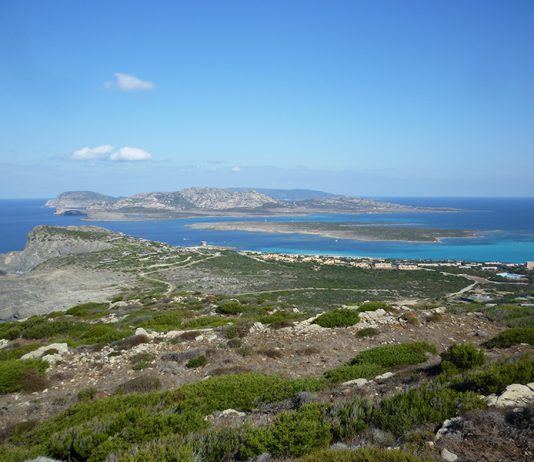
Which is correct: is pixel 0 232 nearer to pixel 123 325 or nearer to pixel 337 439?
pixel 123 325

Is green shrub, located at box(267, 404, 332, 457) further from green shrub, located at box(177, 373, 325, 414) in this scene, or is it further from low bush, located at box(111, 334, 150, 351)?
low bush, located at box(111, 334, 150, 351)

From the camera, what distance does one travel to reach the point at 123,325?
72.2 feet

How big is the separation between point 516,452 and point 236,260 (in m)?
79.3

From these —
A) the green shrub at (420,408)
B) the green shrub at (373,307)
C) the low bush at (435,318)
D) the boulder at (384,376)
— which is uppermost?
the green shrub at (420,408)

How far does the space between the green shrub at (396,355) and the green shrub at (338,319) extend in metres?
4.03

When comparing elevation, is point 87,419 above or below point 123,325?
above

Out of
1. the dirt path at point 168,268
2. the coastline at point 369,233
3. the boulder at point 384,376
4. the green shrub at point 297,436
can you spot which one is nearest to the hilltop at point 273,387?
the green shrub at point 297,436

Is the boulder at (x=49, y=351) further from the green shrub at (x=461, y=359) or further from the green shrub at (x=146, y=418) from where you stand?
the green shrub at (x=461, y=359)

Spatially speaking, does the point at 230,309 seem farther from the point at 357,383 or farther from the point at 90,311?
the point at 357,383

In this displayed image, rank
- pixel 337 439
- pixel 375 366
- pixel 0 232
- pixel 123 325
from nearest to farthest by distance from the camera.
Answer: pixel 337 439, pixel 375 366, pixel 123 325, pixel 0 232

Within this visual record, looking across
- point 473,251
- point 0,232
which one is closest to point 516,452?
point 473,251

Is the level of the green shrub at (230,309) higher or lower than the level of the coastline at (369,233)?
higher

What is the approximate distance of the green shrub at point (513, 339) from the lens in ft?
39.2

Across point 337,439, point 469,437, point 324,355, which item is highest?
point 469,437
